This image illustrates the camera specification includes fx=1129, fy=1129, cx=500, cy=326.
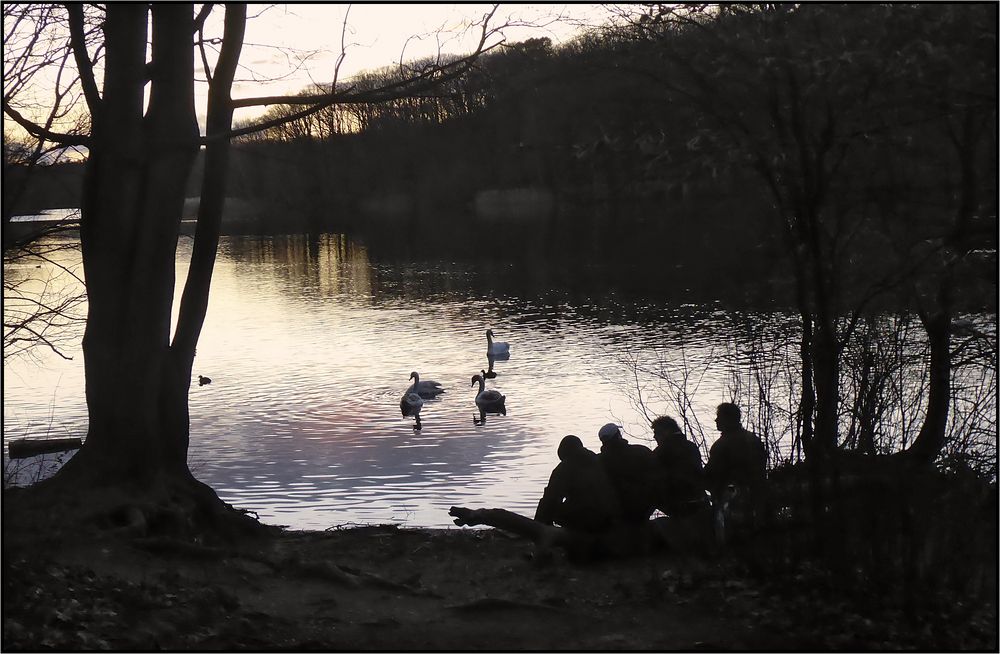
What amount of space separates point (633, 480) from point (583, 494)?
416mm

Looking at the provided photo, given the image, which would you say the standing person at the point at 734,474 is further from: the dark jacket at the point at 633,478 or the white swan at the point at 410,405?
the white swan at the point at 410,405

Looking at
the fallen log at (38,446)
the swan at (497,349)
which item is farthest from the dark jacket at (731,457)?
the swan at (497,349)

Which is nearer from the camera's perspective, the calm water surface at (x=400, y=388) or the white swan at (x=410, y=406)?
the calm water surface at (x=400, y=388)

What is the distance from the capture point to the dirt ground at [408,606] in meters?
5.88

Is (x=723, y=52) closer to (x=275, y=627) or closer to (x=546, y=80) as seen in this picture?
(x=546, y=80)

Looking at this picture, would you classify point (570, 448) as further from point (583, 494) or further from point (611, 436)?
point (611, 436)

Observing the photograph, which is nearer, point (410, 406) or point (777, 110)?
point (777, 110)

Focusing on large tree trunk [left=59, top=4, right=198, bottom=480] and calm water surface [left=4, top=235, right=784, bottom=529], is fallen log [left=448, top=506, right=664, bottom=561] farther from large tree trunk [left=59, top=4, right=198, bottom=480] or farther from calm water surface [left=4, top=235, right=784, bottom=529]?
calm water surface [left=4, top=235, right=784, bottom=529]

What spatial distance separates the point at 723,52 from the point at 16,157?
22.0 ft

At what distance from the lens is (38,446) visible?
15.8 m

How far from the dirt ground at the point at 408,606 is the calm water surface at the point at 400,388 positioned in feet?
17.0

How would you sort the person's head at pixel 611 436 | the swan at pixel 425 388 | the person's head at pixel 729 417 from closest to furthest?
A: 1. the person's head at pixel 729 417
2. the person's head at pixel 611 436
3. the swan at pixel 425 388

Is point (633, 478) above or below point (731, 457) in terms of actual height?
below

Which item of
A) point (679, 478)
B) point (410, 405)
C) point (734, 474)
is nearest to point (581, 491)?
point (679, 478)
